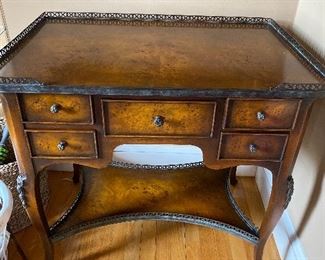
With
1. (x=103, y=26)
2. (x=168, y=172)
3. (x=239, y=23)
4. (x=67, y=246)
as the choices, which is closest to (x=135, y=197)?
(x=168, y=172)

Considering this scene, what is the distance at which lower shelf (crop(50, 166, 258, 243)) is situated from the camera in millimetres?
1273

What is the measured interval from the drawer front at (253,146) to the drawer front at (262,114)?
33 mm

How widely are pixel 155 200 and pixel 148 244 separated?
0.20 m

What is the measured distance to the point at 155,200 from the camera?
137 centimetres

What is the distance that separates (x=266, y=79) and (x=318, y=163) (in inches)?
17.2

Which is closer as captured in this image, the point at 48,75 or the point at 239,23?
the point at 48,75

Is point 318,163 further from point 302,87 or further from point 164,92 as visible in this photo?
point 164,92

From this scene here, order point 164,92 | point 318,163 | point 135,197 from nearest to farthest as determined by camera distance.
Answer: point 164,92 → point 318,163 → point 135,197

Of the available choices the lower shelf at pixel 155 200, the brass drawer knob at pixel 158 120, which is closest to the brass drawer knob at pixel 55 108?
the brass drawer knob at pixel 158 120

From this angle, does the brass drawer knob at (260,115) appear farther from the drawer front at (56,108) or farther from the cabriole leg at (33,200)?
the cabriole leg at (33,200)

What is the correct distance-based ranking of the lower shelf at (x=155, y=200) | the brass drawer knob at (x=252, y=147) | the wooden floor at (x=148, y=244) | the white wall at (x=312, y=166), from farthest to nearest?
the wooden floor at (x=148, y=244) → the lower shelf at (x=155, y=200) → the white wall at (x=312, y=166) → the brass drawer knob at (x=252, y=147)

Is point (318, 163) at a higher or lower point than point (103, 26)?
lower

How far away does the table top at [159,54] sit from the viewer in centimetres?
87

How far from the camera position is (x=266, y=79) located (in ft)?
2.95
